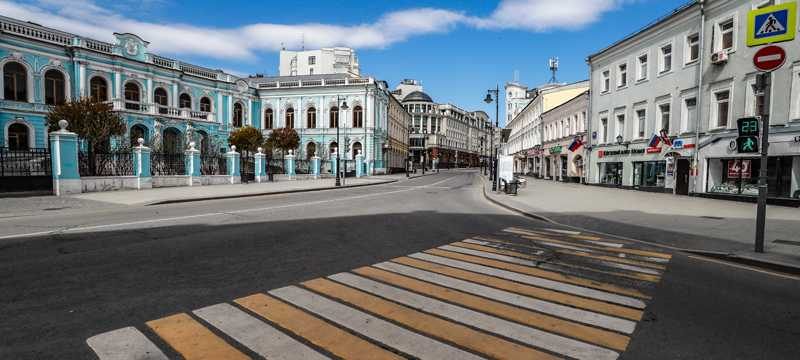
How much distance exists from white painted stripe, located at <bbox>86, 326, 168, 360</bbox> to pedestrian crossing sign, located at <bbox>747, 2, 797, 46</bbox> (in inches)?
388

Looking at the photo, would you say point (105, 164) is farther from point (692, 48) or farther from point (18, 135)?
point (692, 48)

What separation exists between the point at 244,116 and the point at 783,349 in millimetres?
57916

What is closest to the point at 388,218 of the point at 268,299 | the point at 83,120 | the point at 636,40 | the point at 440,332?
the point at 268,299

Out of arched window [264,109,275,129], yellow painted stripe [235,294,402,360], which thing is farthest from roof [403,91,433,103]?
yellow painted stripe [235,294,402,360]

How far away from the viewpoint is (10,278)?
192 inches

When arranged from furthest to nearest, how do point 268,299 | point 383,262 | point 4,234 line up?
point 4,234, point 383,262, point 268,299

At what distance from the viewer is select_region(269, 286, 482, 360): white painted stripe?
312 cm

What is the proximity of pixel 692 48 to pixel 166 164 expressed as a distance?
30317mm

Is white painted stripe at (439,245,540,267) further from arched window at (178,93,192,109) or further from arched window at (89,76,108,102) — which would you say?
arched window at (178,93,192,109)

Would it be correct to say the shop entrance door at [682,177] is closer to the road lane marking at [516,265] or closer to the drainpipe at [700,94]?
the drainpipe at [700,94]

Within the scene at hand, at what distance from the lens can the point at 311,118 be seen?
186 ft

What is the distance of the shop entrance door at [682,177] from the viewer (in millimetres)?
20906

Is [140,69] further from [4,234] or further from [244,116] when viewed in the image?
[4,234]

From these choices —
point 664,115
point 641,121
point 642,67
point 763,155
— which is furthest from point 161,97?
point 763,155
